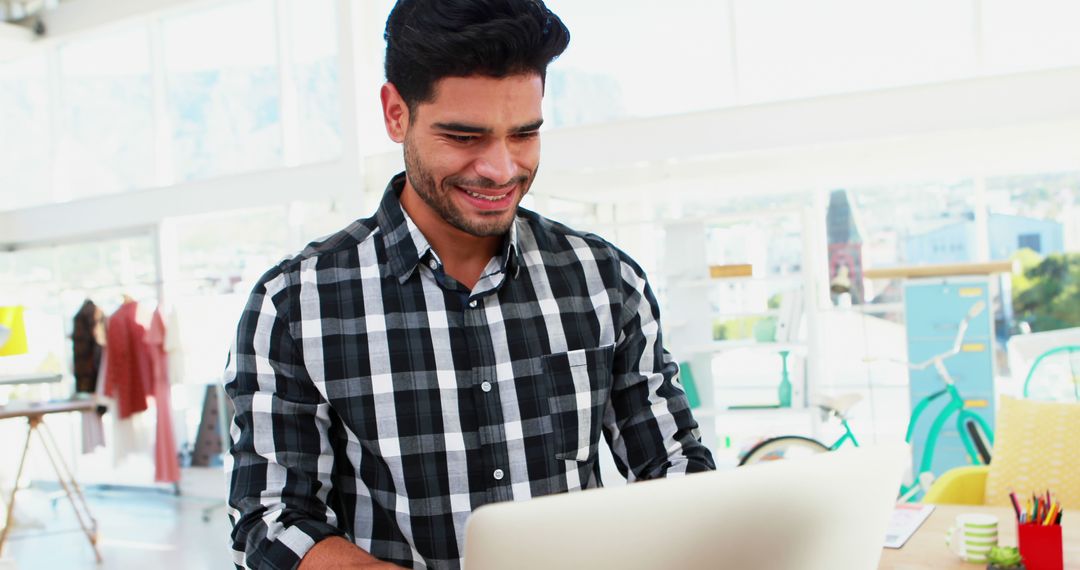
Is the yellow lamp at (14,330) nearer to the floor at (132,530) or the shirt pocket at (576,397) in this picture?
the floor at (132,530)

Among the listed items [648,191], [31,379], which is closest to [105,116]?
[31,379]

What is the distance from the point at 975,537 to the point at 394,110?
155cm

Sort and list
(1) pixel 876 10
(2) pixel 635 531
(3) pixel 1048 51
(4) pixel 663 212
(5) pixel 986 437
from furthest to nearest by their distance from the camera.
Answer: (4) pixel 663 212 < (1) pixel 876 10 < (3) pixel 1048 51 < (5) pixel 986 437 < (2) pixel 635 531

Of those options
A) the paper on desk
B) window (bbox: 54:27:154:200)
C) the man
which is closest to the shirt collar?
the man

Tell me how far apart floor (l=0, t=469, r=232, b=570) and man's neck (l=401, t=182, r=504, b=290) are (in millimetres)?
4204

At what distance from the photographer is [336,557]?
954 mm

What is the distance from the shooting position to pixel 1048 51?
20.4ft

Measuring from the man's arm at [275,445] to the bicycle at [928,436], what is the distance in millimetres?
3491

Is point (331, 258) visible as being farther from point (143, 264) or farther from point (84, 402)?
point (143, 264)

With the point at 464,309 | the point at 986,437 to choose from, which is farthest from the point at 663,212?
the point at 464,309

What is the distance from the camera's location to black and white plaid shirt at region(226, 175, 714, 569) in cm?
106

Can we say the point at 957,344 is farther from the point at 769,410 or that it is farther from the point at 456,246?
the point at 456,246

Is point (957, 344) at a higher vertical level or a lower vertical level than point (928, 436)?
higher

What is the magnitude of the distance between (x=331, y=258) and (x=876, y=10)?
6.33 m
